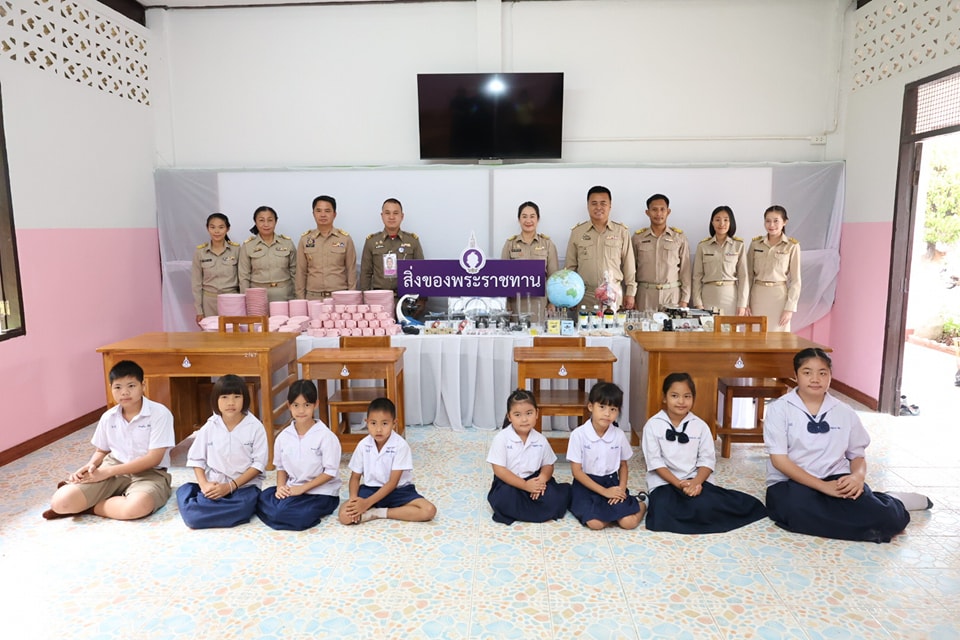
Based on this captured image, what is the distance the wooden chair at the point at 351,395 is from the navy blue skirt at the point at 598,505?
5.37ft

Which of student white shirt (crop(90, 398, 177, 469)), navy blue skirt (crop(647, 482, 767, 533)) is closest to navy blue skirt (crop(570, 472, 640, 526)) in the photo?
navy blue skirt (crop(647, 482, 767, 533))

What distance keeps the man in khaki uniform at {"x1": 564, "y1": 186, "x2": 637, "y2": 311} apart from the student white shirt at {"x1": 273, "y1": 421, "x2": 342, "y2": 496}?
3.24 meters

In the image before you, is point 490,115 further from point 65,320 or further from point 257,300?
point 65,320

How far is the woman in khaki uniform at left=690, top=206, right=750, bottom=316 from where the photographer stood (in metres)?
6.10

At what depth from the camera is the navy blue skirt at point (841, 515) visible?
10.7 feet

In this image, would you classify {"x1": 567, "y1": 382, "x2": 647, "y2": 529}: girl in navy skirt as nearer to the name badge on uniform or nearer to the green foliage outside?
the name badge on uniform

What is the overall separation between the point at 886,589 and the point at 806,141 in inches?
202

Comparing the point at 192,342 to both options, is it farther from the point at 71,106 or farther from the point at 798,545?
the point at 798,545

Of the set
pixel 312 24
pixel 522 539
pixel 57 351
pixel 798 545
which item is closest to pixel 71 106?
pixel 57 351

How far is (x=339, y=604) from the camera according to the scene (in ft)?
9.02

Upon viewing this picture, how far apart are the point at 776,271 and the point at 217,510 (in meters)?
5.27

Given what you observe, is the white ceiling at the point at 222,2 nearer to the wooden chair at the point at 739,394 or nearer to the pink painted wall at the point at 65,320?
the pink painted wall at the point at 65,320

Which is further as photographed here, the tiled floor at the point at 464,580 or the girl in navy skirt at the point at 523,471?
the girl in navy skirt at the point at 523,471

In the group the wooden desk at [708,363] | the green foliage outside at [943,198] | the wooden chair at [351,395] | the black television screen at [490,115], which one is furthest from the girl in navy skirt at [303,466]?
the green foliage outside at [943,198]
